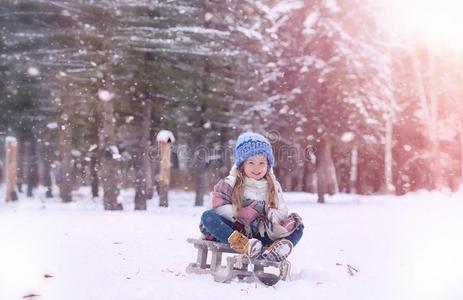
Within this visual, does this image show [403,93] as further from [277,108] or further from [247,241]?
[247,241]

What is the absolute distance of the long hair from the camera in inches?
247

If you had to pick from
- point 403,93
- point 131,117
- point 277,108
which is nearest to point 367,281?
point 131,117

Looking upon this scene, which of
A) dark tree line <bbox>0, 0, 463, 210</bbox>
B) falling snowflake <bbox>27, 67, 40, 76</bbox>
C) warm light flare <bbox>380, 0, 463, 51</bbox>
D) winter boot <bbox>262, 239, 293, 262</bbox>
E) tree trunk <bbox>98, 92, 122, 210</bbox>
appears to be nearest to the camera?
winter boot <bbox>262, 239, 293, 262</bbox>

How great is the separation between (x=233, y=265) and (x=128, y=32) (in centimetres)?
1250

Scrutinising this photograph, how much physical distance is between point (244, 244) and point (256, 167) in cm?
89

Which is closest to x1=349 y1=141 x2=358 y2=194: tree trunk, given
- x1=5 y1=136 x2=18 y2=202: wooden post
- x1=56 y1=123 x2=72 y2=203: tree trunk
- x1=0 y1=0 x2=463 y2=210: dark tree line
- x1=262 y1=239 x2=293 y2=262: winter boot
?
x1=0 y1=0 x2=463 y2=210: dark tree line

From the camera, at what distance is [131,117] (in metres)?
20.2

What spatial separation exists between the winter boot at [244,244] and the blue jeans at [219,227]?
11cm

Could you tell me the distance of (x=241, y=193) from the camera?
6375 millimetres

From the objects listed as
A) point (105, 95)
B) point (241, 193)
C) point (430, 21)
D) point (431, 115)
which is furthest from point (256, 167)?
point (430, 21)

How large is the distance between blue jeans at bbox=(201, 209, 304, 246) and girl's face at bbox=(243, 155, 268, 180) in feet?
1.89

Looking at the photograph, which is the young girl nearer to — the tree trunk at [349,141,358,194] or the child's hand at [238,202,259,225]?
the child's hand at [238,202,259,225]

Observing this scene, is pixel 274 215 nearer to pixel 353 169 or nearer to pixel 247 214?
pixel 247 214

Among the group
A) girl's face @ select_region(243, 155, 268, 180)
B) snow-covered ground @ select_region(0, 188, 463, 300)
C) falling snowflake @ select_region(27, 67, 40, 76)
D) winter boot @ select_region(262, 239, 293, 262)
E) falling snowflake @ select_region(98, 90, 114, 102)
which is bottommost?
snow-covered ground @ select_region(0, 188, 463, 300)
